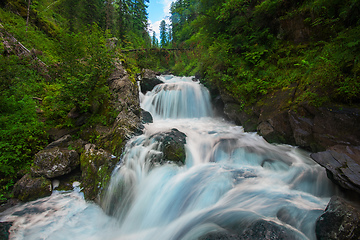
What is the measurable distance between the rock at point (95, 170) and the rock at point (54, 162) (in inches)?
12.3

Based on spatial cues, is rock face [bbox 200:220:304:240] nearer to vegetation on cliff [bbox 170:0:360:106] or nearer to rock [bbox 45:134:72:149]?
vegetation on cliff [bbox 170:0:360:106]

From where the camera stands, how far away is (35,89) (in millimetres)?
5906

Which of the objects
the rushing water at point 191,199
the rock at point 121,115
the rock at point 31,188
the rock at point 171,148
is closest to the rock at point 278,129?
the rushing water at point 191,199

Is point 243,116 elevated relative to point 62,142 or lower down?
elevated

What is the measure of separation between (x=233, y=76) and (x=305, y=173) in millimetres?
5048

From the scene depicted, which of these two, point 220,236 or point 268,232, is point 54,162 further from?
point 268,232

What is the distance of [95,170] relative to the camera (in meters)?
4.21

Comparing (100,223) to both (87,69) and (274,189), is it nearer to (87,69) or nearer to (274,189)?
(274,189)

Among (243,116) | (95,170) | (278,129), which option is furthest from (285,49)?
(95,170)

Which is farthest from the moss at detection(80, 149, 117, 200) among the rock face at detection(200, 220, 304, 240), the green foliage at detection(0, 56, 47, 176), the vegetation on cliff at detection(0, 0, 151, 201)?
the rock face at detection(200, 220, 304, 240)

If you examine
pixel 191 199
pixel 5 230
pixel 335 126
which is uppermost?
pixel 335 126

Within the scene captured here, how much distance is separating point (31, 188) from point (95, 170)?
1.56 metres

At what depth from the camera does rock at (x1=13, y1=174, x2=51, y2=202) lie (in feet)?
12.4

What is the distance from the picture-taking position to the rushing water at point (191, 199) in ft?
9.08
